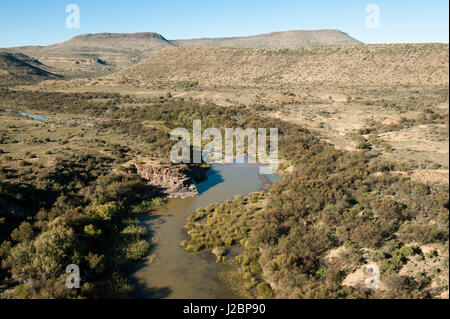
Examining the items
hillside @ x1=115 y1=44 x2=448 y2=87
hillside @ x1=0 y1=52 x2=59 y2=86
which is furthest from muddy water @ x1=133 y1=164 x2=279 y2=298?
hillside @ x1=0 y1=52 x2=59 y2=86

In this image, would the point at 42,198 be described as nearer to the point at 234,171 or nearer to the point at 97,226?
the point at 97,226

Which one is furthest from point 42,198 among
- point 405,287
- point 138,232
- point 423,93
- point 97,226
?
point 423,93

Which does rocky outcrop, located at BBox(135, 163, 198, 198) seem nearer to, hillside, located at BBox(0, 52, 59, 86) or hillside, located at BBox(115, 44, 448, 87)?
hillside, located at BBox(115, 44, 448, 87)

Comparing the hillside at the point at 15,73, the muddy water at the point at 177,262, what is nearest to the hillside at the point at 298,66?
the hillside at the point at 15,73

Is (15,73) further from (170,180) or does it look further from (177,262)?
(177,262)

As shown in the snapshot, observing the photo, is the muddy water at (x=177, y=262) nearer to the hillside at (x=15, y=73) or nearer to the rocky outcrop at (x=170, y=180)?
the rocky outcrop at (x=170, y=180)

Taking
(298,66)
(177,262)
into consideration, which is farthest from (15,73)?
(177,262)
